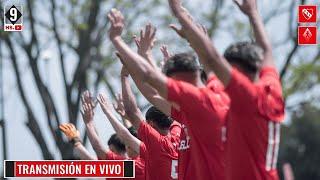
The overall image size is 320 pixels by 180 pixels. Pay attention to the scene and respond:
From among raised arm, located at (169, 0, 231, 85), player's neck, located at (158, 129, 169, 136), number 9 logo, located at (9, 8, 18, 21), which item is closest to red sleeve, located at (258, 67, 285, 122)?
raised arm, located at (169, 0, 231, 85)

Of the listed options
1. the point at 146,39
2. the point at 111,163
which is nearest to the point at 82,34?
the point at 111,163

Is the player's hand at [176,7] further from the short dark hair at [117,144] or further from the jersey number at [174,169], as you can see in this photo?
the short dark hair at [117,144]

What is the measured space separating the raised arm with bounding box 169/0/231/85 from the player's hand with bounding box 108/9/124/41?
42 cm

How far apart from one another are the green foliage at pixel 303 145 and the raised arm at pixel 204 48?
4220 centimetres

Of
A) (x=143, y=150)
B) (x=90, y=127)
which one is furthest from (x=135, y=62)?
(x=90, y=127)

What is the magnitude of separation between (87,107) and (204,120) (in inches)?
195

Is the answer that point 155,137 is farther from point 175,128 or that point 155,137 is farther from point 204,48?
point 204,48

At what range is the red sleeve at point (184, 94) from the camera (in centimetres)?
804

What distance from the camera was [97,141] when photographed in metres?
13.8

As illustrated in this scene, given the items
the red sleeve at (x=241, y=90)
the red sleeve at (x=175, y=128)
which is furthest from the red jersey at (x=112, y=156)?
the red sleeve at (x=241, y=90)

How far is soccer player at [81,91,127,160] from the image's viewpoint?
13.2 m

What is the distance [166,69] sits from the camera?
8.92 meters

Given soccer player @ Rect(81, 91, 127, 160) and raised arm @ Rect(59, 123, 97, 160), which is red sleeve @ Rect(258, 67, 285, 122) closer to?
soccer player @ Rect(81, 91, 127, 160)

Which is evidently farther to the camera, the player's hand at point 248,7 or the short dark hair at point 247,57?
the player's hand at point 248,7
